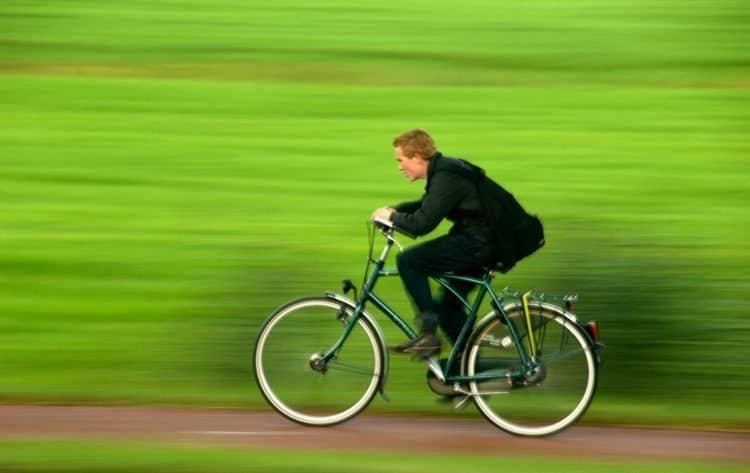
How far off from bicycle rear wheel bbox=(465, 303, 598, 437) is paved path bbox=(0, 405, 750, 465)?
12 centimetres

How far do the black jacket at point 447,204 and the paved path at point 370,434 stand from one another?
105 centimetres

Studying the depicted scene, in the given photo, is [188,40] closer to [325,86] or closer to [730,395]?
[325,86]

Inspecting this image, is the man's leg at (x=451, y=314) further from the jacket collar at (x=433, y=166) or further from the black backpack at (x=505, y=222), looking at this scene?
the jacket collar at (x=433, y=166)

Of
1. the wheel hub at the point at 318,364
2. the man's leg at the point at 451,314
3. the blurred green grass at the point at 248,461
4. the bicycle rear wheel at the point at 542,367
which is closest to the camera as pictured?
the blurred green grass at the point at 248,461

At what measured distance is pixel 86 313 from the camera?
10.6 metres

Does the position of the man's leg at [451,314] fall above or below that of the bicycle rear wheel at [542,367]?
above

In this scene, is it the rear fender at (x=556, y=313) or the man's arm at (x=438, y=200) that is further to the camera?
the rear fender at (x=556, y=313)

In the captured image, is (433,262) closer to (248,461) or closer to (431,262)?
(431,262)

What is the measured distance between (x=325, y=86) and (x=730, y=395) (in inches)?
408

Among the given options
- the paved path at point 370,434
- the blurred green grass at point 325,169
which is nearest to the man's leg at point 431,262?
the paved path at point 370,434

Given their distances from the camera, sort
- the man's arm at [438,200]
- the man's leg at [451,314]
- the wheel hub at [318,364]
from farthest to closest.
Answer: the wheel hub at [318,364], the man's leg at [451,314], the man's arm at [438,200]

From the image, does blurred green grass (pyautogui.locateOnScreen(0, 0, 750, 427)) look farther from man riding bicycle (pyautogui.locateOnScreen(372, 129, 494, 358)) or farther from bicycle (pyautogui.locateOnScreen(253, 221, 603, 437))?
man riding bicycle (pyautogui.locateOnScreen(372, 129, 494, 358))

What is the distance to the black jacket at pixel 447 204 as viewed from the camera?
730 centimetres

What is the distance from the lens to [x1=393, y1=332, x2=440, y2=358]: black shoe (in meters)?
7.55
